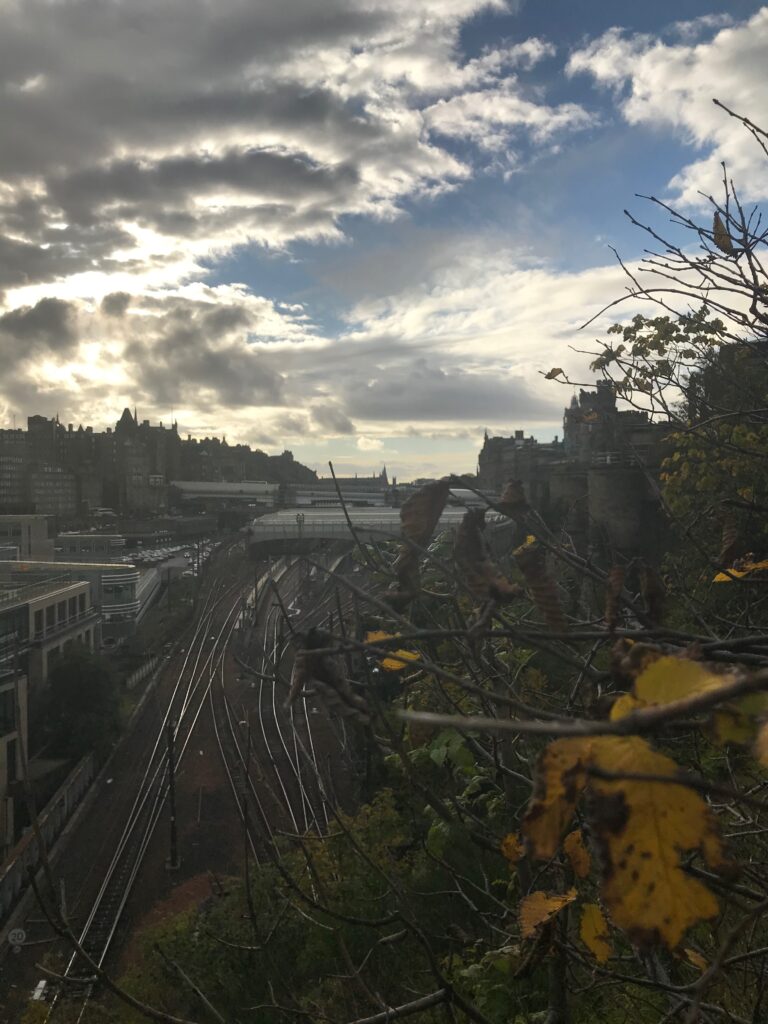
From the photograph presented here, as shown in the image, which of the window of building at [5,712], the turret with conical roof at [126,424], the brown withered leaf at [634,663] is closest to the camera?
the brown withered leaf at [634,663]

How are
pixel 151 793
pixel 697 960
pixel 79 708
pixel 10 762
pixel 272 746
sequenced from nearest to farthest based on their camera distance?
pixel 697 960, pixel 10 762, pixel 151 793, pixel 272 746, pixel 79 708

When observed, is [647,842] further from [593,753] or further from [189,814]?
[189,814]

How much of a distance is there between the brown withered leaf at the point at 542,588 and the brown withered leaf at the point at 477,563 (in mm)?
53

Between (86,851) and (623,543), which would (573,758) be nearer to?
(623,543)

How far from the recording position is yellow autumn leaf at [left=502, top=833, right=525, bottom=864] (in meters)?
2.30

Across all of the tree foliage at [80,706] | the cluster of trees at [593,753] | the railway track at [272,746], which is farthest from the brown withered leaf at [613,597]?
the tree foliage at [80,706]

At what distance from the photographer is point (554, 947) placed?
2.10m

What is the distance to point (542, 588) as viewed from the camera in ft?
4.66

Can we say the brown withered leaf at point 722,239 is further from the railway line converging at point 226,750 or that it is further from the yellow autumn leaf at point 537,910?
the railway line converging at point 226,750

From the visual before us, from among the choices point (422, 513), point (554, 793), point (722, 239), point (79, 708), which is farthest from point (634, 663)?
point (79, 708)

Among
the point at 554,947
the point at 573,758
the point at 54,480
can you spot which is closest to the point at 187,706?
the point at 554,947

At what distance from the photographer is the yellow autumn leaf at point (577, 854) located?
6.46 feet

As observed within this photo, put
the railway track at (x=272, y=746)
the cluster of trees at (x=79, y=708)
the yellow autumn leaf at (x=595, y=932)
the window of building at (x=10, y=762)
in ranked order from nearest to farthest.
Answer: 1. the yellow autumn leaf at (x=595, y=932)
2. the railway track at (x=272, y=746)
3. the window of building at (x=10, y=762)
4. the cluster of trees at (x=79, y=708)

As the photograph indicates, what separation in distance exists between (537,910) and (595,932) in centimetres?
35
